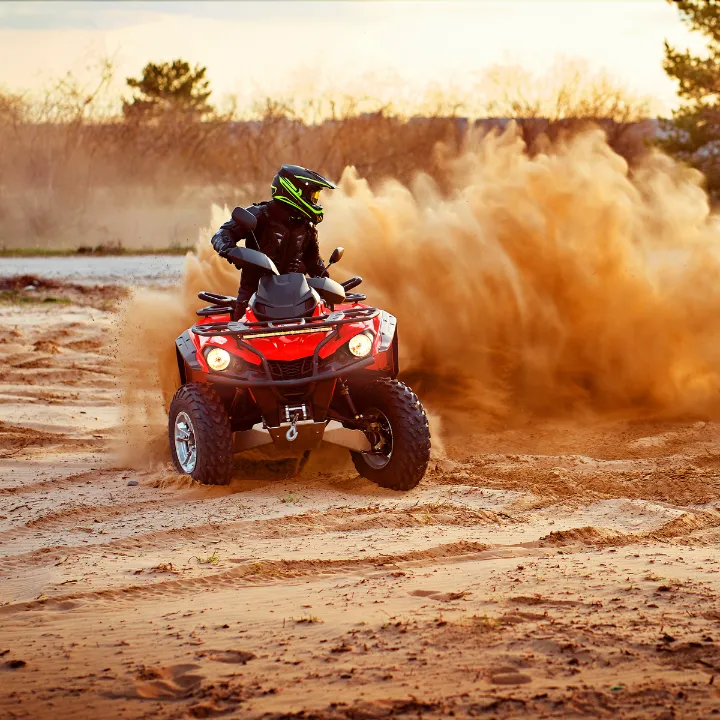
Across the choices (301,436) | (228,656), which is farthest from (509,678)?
(301,436)

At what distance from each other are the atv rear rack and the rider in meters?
0.42

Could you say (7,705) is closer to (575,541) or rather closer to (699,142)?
(575,541)

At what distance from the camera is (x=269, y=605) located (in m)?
6.14

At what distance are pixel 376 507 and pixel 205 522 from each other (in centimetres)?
109

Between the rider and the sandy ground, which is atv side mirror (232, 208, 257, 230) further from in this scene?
the sandy ground

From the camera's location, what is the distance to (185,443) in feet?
29.9

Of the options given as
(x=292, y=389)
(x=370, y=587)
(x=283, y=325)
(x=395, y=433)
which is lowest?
(x=370, y=587)

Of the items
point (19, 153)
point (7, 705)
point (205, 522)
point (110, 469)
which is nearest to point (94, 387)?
point (110, 469)

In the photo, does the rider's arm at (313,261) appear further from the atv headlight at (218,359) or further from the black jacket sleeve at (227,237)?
the atv headlight at (218,359)

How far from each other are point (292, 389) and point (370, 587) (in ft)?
8.51

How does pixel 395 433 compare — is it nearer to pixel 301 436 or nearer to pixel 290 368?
pixel 301 436

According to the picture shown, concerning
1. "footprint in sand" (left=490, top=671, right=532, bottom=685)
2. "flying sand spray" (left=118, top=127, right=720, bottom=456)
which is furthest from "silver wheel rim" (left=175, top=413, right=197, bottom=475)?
"footprint in sand" (left=490, top=671, right=532, bottom=685)

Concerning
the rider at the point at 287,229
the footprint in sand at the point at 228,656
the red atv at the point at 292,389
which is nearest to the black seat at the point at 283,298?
the red atv at the point at 292,389

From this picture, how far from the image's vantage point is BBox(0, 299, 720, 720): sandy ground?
16.3ft
